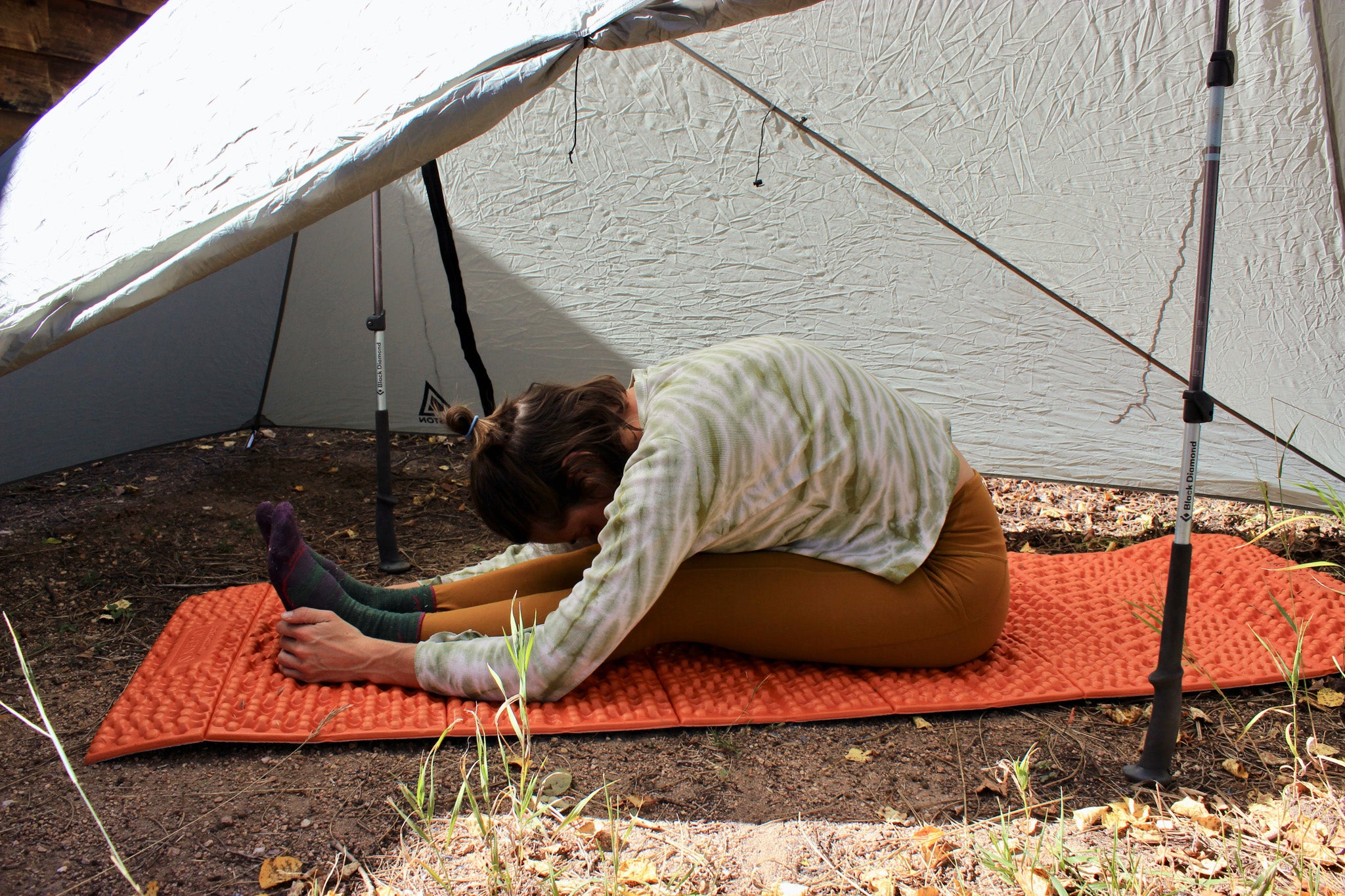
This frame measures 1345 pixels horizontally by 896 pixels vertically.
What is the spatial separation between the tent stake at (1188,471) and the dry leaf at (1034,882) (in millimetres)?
342

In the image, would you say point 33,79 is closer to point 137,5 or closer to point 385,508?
point 137,5

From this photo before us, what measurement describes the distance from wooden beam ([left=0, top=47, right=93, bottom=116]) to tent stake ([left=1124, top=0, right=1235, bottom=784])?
3332mm

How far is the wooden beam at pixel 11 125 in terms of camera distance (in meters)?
2.91

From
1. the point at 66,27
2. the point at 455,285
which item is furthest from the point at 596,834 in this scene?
the point at 66,27

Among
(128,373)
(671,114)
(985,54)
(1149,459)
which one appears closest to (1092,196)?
(985,54)

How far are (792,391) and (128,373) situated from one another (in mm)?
2580

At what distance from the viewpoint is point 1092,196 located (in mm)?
2227

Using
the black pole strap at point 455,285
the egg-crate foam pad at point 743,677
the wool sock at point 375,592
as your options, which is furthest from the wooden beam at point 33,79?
the wool sock at point 375,592

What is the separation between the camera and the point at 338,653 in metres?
1.61

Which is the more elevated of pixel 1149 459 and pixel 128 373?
pixel 128 373

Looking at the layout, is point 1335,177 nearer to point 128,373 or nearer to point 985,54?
point 985,54

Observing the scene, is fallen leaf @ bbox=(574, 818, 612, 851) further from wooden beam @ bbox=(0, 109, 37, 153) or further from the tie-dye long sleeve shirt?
wooden beam @ bbox=(0, 109, 37, 153)

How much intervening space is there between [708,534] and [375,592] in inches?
28.9

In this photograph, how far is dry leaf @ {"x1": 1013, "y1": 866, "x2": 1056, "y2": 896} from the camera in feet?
A: 3.51
